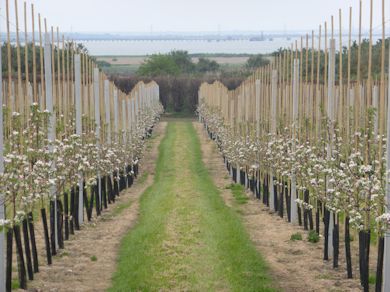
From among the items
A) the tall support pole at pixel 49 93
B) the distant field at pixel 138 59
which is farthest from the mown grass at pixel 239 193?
the distant field at pixel 138 59

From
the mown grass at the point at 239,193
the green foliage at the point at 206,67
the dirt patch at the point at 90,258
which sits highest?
the green foliage at the point at 206,67

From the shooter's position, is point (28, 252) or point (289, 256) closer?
point (28, 252)

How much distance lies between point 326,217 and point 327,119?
1456 mm

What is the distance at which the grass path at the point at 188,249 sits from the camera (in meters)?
9.89

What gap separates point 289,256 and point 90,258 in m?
2.91

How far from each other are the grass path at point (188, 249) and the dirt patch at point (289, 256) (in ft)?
0.74

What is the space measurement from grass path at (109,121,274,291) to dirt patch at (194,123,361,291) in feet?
0.74

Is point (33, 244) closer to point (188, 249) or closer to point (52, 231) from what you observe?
point (52, 231)

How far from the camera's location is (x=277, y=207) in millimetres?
16109

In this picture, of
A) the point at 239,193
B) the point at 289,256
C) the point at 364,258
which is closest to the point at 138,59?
the point at 239,193

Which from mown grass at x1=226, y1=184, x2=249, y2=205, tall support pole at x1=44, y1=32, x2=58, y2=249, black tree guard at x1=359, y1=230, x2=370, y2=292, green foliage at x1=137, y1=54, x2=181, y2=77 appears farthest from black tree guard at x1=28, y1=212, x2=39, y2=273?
green foliage at x1=137, y1=54, x2=181, y2=77

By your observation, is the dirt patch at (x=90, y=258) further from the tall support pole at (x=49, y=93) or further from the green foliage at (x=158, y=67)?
the green foliage at (x=158, y=67)

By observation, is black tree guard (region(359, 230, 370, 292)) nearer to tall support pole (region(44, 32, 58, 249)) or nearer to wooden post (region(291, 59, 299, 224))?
tall support pole (region(44, 32, 58, 249))

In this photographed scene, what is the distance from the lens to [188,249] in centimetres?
1165
